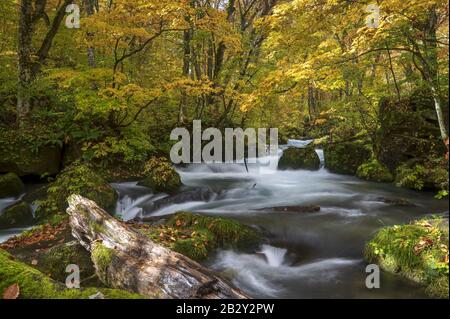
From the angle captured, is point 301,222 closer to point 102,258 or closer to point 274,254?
point 274,254

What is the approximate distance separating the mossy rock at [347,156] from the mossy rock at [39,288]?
13.6 meters

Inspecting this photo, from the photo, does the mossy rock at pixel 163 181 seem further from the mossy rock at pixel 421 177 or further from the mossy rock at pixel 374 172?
the mossy rock at pixel 421 177

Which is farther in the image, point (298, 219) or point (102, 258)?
point (298, 219)

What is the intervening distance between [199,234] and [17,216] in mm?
5022

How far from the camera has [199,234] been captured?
695cm

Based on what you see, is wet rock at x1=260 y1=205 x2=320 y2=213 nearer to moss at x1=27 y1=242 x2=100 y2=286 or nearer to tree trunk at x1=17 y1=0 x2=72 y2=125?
moss at x1=27 y1=242 x2=100 y2=286

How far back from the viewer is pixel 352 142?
51.4ft

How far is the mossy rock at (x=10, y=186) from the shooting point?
10344 mm

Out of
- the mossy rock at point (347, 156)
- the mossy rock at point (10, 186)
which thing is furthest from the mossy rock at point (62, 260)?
the mossy rock at point (347, 156)

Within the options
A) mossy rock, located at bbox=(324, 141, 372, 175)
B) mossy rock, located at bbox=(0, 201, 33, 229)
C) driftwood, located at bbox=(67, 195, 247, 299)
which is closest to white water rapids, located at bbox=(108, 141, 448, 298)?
mossy rock, located at bbox=(324, 141, 372, 175)

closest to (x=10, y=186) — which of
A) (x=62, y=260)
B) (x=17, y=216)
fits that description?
(x=17, y=216)

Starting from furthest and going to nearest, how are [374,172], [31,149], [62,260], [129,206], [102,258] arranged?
[374,172], [31,149], [129,206], [62,260], [102,258]
